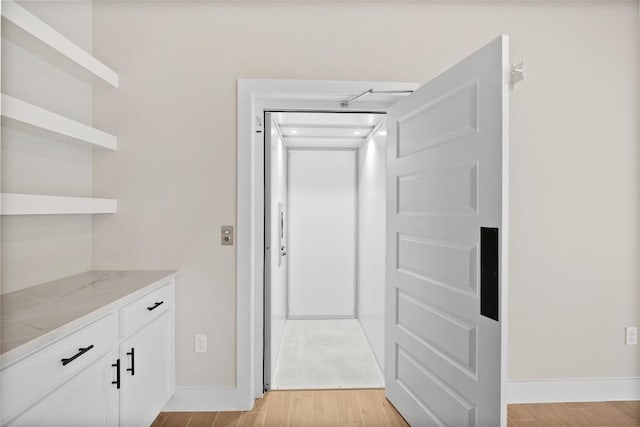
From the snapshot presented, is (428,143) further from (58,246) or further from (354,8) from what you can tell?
(58,246)

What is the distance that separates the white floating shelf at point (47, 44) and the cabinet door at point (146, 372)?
143 cm

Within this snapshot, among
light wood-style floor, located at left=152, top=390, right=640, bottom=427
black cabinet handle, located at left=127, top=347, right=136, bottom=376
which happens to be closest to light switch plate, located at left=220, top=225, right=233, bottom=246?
black cabinet handle, located at left=127, top=347, right=136, bottom=376

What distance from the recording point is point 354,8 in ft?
7.72

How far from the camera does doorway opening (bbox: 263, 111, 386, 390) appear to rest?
3.22 metres

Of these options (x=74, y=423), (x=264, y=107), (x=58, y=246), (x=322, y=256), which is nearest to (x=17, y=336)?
(x=74, y=423)

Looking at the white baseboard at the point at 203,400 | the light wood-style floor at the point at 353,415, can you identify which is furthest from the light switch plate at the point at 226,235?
the light wood-style floor at the point at 353,415

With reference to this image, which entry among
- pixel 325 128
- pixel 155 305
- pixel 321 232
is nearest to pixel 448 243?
pixel 155 305

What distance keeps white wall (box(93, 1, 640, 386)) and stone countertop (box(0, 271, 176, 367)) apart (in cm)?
28

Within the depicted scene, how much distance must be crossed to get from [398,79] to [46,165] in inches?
81.0

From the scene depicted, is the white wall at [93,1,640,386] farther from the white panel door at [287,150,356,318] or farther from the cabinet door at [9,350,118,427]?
the white panel door at [287,150,356,318]

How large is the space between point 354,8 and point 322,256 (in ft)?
9.93

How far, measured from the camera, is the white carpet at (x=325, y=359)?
276 cm

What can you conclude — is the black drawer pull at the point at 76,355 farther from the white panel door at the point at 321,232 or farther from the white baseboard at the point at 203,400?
the white panel door at the point at 321,232

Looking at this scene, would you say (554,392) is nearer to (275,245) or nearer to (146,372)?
(275,245)
